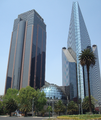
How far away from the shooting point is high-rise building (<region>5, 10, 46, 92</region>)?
149m

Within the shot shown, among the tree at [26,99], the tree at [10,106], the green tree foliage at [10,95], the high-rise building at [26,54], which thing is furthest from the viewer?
the high-rise building at [26,54]

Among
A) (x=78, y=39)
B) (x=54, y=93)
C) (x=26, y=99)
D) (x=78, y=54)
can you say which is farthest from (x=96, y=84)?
(x=26, y=99)

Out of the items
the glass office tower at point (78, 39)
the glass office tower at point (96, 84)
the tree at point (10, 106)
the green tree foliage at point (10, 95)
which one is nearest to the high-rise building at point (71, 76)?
the glass office tower at point (78, 39)

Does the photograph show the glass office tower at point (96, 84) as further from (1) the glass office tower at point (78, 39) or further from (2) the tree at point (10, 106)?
(2) the tree at point (10, 106)

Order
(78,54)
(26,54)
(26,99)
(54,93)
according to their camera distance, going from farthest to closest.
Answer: (26,54)
(78,54)
(54,93)
(26,99)

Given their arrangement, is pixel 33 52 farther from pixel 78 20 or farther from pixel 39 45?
pixel 78 20

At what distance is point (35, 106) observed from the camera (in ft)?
270

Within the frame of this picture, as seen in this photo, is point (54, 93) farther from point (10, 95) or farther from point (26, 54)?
point (26, 54)

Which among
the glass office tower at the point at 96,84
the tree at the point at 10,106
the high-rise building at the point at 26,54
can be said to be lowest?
the tree at the point at 10,106

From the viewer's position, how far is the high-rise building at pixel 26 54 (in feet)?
488

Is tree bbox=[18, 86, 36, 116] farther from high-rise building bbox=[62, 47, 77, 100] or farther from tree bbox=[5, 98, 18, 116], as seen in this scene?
high-rise building bbox=[62, 47, 77, 100]

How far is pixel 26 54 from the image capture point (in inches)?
6127

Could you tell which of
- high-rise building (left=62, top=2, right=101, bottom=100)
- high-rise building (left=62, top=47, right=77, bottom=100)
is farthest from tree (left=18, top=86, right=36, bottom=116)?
high-rise building (left=62, top=2, right=101, bottom=100)

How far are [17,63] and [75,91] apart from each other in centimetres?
7051
